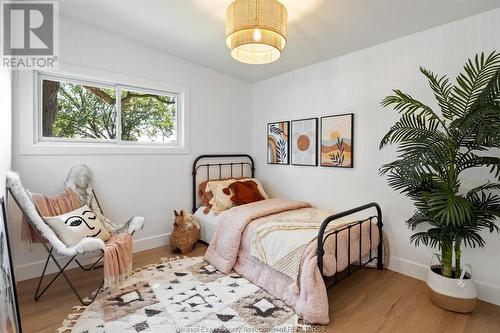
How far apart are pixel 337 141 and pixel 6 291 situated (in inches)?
117

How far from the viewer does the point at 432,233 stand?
1984mm

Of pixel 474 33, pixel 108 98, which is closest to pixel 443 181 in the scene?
pixel 474 33

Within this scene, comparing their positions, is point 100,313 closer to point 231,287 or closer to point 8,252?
point 8,252

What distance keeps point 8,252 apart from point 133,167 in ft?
5.12

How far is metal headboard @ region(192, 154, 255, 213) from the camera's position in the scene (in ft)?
11.6

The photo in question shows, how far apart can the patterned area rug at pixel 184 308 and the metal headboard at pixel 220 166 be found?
51.6 inches

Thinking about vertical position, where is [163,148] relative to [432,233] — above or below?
above

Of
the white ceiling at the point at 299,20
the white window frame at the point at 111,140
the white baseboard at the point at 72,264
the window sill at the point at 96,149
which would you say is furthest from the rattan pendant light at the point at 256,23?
the white baseboard at the point at 72,264

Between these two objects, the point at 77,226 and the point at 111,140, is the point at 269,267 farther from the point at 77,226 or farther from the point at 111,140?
the point at 111,140

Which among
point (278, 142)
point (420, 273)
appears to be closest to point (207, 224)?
point (278, 142)

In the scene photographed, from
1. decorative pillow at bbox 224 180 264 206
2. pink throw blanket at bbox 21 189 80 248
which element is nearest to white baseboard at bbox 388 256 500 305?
decorative pillow at bbox 224 180 264 206

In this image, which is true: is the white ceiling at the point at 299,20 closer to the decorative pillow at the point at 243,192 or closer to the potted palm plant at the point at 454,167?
the potted palm plant at the point at 454,167

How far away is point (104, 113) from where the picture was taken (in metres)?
2.94

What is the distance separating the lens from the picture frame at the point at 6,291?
50.5 inches
